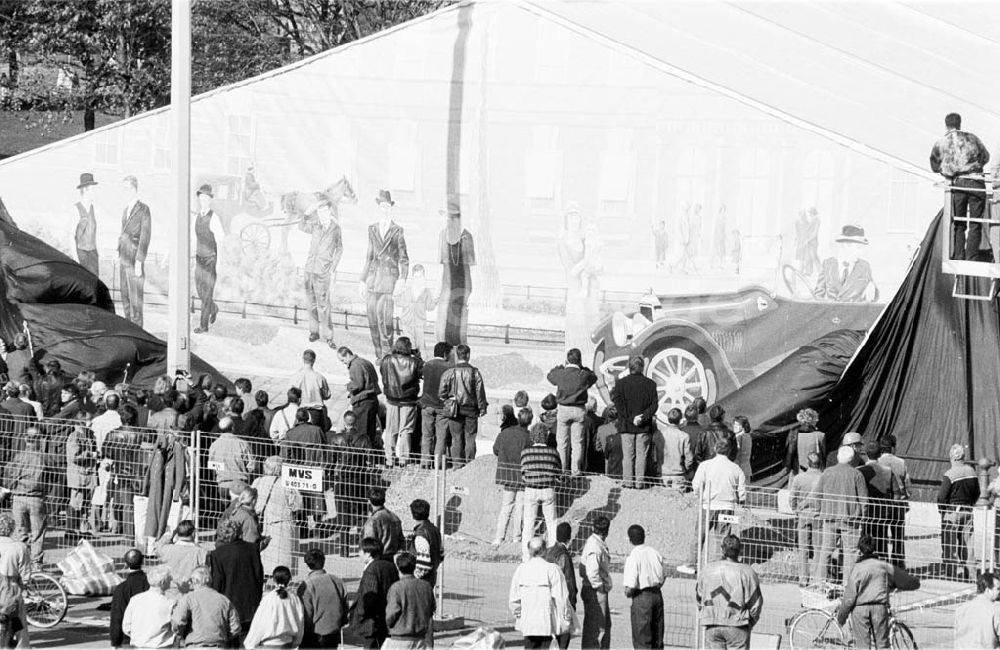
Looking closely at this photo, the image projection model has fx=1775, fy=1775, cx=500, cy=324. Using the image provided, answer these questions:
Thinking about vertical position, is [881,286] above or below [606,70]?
below

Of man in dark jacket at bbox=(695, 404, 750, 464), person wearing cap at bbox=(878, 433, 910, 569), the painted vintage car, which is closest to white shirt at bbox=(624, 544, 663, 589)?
person wearing cap at bbox=(878, 433, 910, 569)

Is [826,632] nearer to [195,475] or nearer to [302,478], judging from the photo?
[302,478]

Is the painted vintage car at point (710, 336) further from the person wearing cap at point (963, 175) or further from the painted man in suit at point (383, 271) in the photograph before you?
the painted man in suit at point (383, 271)

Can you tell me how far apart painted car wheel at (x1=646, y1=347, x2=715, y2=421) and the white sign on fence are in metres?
5.65

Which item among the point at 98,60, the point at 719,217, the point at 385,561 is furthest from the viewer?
the point at 98,60

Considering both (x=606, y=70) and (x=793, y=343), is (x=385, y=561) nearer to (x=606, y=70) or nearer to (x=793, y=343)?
(x=793, y=343)

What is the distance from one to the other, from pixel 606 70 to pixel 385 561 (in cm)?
889

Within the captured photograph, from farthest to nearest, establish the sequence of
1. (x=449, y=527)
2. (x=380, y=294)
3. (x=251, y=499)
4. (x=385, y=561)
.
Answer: (x=380, y=294), (x=449, y=527), (x=251, y=499), (x=385, y=561)

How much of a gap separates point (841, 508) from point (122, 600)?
6280mm

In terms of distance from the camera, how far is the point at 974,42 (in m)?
24.1

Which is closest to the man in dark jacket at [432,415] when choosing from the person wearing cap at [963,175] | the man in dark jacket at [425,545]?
the man in dark jacket at [425,545]

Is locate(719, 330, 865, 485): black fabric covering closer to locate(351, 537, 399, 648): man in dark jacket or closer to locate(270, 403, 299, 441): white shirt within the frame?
locate(270, 403, 299, 441): white shirt

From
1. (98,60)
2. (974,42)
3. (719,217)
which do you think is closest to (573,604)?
(719,217)

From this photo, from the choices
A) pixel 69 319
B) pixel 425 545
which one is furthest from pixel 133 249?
pixel 425 545
